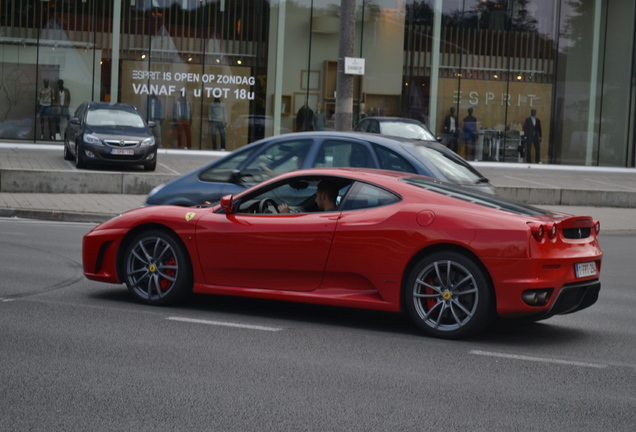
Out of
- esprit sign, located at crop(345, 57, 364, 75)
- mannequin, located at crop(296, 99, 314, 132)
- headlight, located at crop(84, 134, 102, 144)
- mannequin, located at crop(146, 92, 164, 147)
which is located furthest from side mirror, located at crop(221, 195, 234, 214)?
mannequin, located at crop(296, 99, 314, 132)

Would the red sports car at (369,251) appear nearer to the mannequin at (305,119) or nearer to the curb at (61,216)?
the curb at (61,216)

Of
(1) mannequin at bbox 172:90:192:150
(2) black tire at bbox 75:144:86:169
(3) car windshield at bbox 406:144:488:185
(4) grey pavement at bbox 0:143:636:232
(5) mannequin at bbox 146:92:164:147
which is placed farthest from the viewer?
(1) mannequin at bbox 172:90:192:150

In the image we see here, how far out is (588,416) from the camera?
538cm

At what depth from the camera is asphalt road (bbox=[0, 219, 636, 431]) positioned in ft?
17.1

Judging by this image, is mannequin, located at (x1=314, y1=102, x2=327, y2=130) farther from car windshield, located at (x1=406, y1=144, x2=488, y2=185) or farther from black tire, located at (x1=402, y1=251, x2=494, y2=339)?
black tire, located at (x1=402, y1=251, x2=494, y2=339)

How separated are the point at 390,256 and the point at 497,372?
141cm

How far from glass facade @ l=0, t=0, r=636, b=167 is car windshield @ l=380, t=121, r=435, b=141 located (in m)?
10.2

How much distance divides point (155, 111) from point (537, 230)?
85.2 ft

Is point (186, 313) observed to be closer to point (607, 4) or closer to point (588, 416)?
point (588, 416)

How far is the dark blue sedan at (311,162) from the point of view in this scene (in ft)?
35.6

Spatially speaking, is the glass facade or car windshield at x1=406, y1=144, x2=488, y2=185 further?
the glass facade

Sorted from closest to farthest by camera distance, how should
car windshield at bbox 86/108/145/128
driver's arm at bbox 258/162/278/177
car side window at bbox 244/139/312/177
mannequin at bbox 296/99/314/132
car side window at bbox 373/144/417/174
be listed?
car side window at bbox 373/144/417/174, car side window at bbox 244/139/312/177, driver's arm at bbox 258/162/278/177, car windshield at bbox 86/108/145/128, mannequin at bbox 296/99/314/132

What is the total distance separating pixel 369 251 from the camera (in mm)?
7508

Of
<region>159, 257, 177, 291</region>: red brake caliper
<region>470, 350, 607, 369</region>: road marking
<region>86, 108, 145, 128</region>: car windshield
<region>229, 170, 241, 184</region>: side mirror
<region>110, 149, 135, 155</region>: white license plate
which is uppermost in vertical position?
<region>86, 108, 145, 128</region>: car windshield
